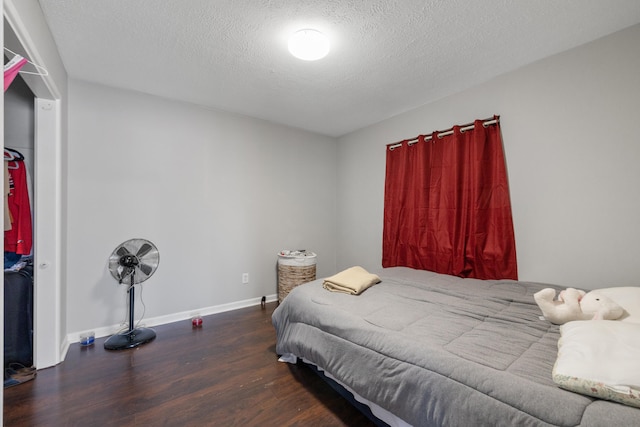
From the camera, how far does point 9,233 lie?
6.68 feet

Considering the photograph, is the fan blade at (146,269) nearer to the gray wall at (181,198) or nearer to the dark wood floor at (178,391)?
the gray wall at (181,198)

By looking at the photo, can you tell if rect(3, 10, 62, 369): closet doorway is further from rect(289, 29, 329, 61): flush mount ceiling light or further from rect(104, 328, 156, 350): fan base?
rect(289, 29, 329, 61): flush mount ceiling light

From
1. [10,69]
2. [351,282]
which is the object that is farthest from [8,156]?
[351,282]

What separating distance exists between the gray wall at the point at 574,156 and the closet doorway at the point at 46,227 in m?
3.49

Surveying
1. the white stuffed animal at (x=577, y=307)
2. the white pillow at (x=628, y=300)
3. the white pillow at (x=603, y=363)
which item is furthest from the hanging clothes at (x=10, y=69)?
the white pillow at (x=628, y=300)

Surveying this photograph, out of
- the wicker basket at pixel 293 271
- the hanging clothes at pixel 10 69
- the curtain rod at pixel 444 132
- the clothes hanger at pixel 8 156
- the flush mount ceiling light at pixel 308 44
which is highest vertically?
the flush mount ceiling light at pixel 308 44

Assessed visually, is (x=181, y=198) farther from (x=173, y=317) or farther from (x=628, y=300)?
(x=628, y=300)

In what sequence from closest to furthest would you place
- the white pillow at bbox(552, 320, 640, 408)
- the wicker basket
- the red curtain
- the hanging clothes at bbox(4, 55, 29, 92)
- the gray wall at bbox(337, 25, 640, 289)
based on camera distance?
the white pillow at bbox(552, 320, 640, 408) < the hanging clothes at bbox(4, 55, 29, 92) < the gray wall at bbox(337, 25, 640, 289) < the red curtain < the wicker basket

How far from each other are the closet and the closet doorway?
4.7 inches

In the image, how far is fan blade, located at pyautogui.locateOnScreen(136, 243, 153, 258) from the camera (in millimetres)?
2465

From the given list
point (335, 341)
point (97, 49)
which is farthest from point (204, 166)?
point (335, 341)

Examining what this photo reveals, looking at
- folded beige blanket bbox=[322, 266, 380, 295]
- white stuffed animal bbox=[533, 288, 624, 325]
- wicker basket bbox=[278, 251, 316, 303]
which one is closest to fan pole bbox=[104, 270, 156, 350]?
wicker basket bbox=[278, 251, 316, 303]

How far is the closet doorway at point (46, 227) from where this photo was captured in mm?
1954

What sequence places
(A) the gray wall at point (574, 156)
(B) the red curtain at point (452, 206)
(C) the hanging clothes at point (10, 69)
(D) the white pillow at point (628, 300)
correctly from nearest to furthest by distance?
1. (C) the hanging clothes at point (10, 69)
2. (D) the white pillow at point (628, 300)
3. (A) the gray wall at point (574, 156)
4. (B) the red curtain at point (452, 206)
